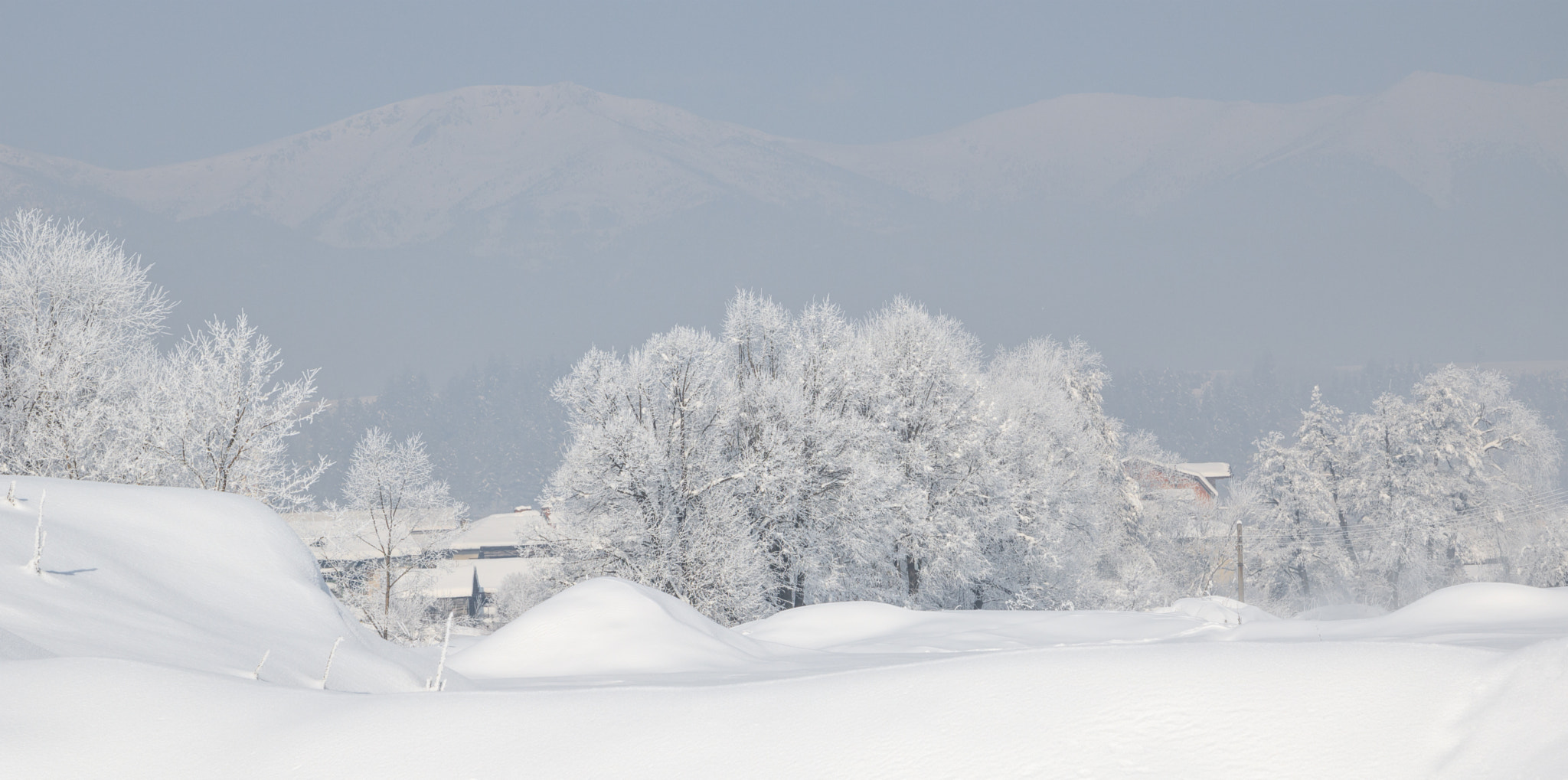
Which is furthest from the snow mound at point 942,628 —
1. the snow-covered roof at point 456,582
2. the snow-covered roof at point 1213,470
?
the snow-covered roof at point 1213,470

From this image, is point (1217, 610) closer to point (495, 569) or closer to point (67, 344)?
point (67, 344)

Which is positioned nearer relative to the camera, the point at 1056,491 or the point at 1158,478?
the point at 1056,491

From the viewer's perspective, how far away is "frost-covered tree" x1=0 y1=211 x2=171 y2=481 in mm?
20062

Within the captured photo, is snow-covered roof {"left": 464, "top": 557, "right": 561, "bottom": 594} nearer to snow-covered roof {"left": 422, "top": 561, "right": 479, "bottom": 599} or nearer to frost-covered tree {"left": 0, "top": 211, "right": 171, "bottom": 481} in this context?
snow-covered roof {"left": 422, "top": 561, "right": 479, "bottom": 599}

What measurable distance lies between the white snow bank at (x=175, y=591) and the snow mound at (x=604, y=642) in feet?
5.72

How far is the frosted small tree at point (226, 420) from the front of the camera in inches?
850

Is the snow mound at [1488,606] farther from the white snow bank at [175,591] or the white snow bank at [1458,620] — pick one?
the white snow bank at [175,591]

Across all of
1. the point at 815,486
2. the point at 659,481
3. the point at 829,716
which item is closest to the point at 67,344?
the point at 659,481

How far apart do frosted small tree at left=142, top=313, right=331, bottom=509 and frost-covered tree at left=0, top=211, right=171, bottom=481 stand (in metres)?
0.92

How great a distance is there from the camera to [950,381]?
30109 millimetres

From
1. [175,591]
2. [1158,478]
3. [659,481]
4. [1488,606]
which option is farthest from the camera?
[1158,478]

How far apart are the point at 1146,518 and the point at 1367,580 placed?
8.53 metres

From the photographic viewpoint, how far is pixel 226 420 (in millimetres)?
22219

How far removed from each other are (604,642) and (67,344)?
17.8 m
